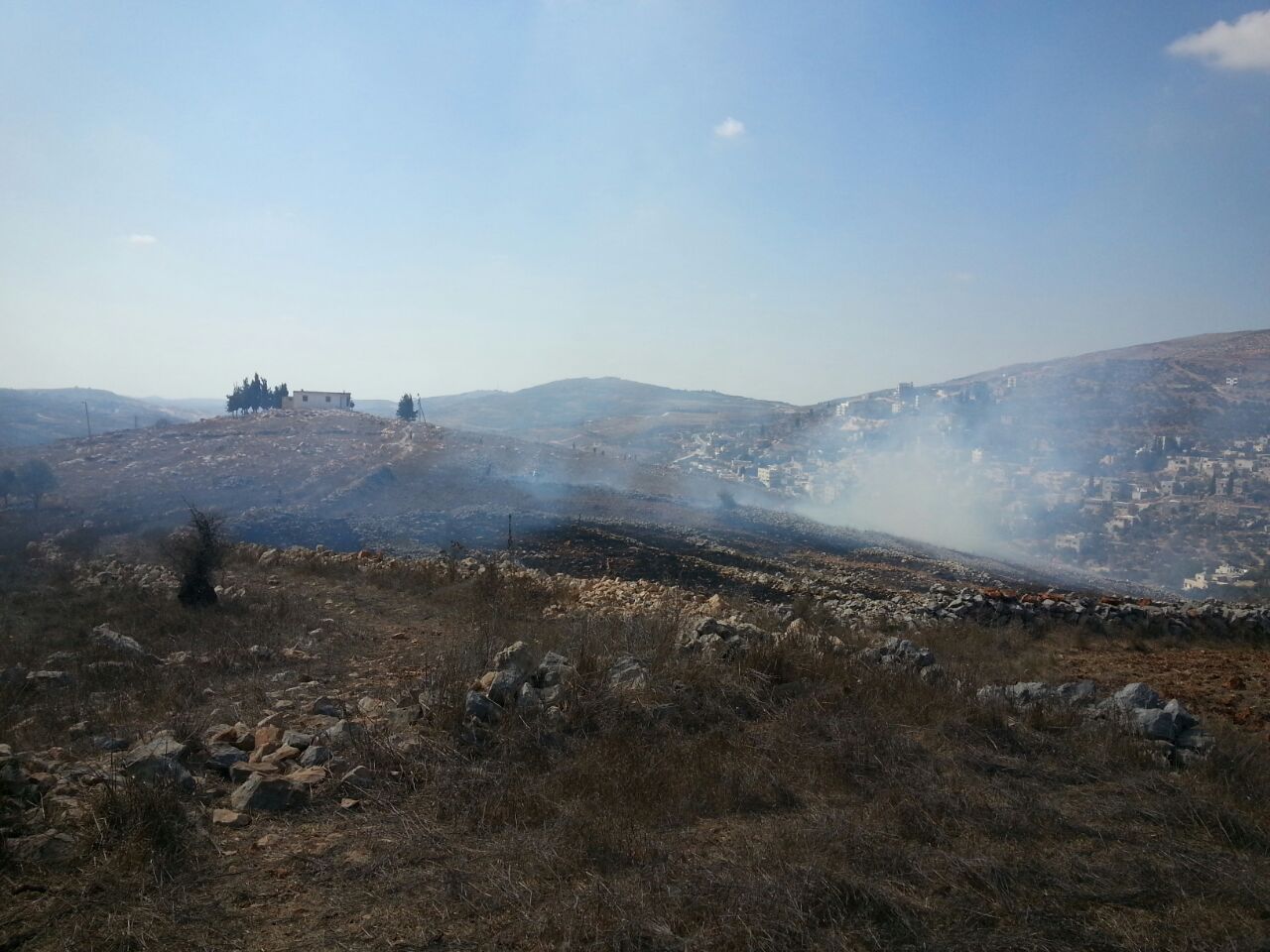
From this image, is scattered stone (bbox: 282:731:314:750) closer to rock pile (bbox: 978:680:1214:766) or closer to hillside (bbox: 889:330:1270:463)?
rock pile (bbox: 978:680:1214:766)

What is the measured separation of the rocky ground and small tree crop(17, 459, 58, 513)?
2556 centimetres

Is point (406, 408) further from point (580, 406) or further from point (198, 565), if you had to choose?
point (580, 406)

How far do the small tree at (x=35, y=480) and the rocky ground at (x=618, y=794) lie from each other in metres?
25.6

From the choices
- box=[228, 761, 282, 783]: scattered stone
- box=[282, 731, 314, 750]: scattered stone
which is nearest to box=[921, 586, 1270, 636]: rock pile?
box=[282, 731, 314, 750]: scattered stone

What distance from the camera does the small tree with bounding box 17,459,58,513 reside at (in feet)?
93.7

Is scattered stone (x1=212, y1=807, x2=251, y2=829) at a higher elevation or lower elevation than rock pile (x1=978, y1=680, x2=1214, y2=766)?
lower

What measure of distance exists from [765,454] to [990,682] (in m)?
57.6

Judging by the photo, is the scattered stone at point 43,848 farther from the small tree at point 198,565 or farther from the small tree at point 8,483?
the small tree at point 8,483

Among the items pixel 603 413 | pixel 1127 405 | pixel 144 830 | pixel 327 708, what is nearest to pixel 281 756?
pixel 327 708

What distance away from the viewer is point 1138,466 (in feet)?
140

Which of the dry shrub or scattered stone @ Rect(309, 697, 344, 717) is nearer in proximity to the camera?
the dry shrub

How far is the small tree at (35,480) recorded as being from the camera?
28.6 meters

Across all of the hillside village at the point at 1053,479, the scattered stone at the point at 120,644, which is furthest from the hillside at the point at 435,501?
the scattered stone at the point at 120,644

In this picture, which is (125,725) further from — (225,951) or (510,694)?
(225,951)
